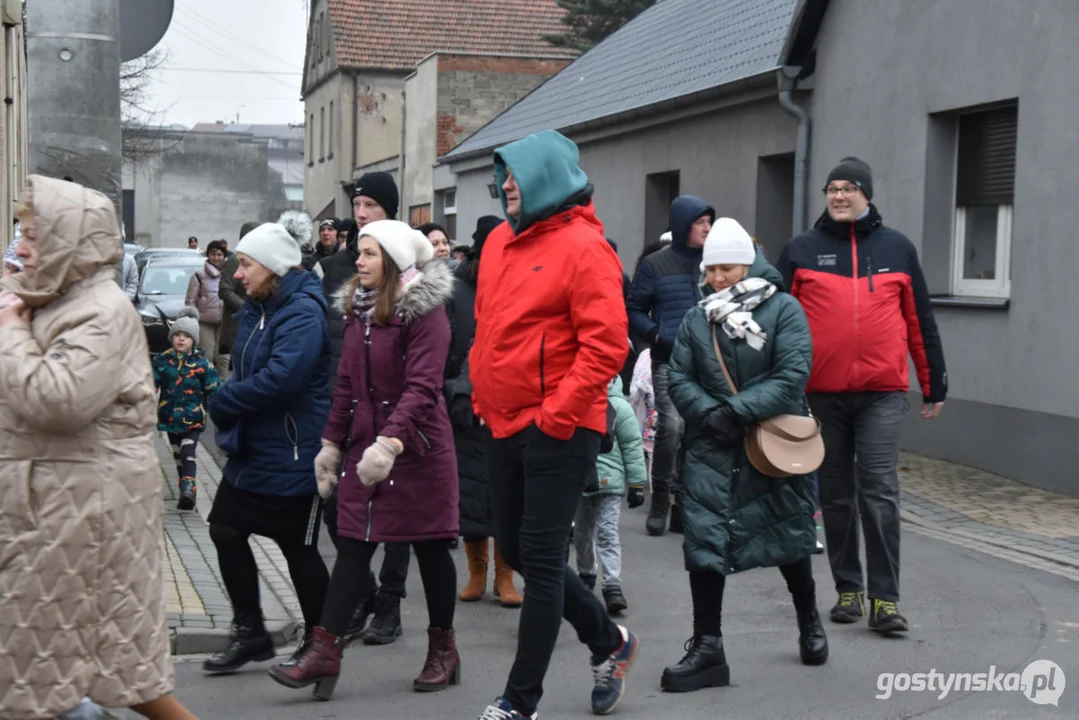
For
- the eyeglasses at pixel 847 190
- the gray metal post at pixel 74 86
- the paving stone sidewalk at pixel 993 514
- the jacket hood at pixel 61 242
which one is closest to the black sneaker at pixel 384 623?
the gray metal post at pixel 74 86

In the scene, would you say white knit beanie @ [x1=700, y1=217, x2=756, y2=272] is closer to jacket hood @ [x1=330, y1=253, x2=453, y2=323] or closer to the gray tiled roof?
jacket hood @ [x1=330, y1=253, x2=453, y2=323]

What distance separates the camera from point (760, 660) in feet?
20.7

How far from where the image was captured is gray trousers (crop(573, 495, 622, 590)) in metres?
7.35

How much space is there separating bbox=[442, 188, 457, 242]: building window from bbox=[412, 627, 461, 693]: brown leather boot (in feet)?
86.4

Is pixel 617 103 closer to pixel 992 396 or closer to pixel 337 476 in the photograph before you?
pixel 992 396

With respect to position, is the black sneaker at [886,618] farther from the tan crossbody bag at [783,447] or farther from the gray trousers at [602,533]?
the gray trousers at [602,533]

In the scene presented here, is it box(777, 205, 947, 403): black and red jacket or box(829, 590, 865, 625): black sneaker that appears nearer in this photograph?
box(777, 205, 947, 403): black and red jacket

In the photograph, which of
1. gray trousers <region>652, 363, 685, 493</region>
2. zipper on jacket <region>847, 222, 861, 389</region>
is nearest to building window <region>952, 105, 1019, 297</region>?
gray trousers <region>652, 363, 685, 493</region>

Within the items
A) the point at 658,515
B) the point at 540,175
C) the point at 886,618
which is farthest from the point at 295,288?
the point at 658,515

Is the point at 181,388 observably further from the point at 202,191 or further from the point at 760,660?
the point at 202,191

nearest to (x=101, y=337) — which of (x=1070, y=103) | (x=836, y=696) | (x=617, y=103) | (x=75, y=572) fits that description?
(x=75, y=572)

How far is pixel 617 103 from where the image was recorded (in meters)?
21.8

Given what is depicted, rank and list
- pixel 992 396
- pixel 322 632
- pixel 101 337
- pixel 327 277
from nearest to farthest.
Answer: pixel 101 337 < pixel 322 632 < pixel 327 277 < pixel 992 396

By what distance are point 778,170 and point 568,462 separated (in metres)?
12.7
